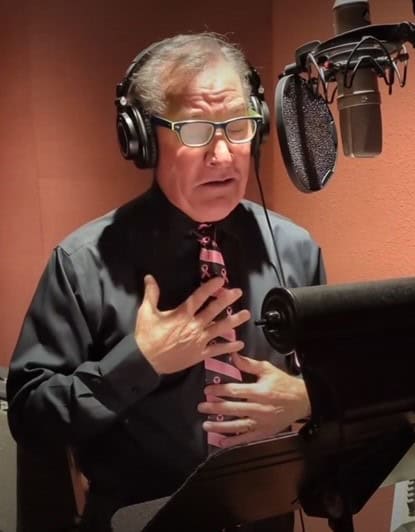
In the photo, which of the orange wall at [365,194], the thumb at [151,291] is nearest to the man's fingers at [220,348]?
the thumb at [151,291]

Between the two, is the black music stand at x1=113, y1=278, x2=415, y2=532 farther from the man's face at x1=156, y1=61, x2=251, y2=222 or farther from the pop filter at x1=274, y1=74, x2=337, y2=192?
the man's face at x1=156, y1=61, x2=251, y2=222

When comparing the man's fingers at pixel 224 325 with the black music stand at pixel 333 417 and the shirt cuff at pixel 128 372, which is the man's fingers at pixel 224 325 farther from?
the black music stand at pixel 333 417

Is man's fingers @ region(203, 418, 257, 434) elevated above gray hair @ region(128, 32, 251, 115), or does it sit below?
below

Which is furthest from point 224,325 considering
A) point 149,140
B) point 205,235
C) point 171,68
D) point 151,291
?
point 171,68

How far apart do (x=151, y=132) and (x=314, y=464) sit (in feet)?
2.25

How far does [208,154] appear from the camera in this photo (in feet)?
3.94

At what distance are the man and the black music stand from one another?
36 centimetres

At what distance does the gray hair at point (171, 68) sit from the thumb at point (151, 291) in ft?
0.98

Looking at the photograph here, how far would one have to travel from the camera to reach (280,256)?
1415 millimetres

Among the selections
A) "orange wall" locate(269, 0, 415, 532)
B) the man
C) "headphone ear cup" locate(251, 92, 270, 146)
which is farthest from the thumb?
"orange wall" locate(269, 0, 415, 532)

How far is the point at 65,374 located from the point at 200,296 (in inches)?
11.4

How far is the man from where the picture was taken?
44.9 inches

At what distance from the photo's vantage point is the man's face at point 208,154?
120 centimetres

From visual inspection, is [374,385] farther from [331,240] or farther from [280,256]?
[331,240]
